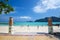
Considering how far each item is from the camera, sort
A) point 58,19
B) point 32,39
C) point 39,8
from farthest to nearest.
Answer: point 58,19, point 39,8, point 32,39

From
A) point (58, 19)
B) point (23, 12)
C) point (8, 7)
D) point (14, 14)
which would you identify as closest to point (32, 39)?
point (8, 7)

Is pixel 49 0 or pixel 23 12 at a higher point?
pixel 49 0

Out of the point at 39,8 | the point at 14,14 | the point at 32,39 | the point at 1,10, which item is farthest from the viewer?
the point at 39,8

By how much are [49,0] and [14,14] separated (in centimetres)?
198

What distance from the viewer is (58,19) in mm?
9195

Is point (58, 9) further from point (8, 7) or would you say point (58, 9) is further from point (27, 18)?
point (8, 7)

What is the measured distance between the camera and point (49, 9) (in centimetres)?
843

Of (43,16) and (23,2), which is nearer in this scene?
(23,2)

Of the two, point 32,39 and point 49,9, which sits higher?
point 49,9

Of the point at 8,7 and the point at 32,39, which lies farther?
the point at 32,39

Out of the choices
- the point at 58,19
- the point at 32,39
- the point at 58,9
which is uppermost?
the point at 58,9

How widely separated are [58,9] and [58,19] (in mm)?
950

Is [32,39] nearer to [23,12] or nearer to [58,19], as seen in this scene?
[23,12]

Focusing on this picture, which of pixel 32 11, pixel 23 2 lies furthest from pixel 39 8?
pixel 23 2
